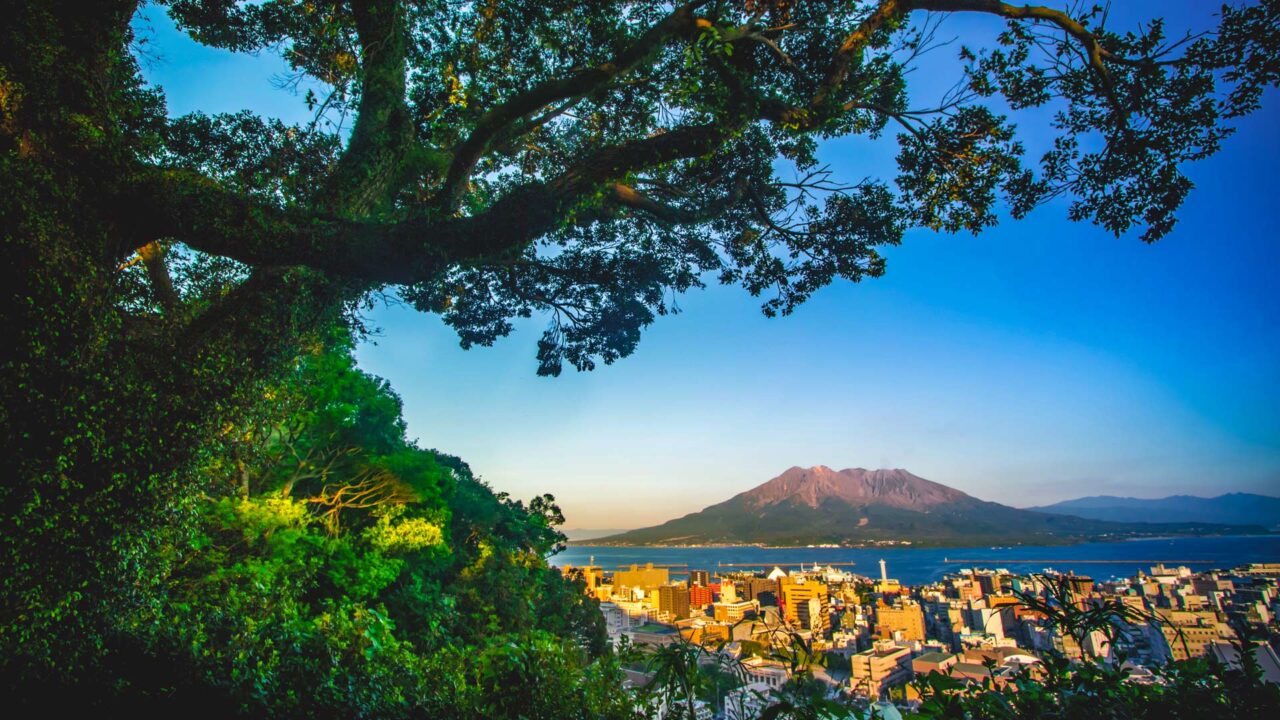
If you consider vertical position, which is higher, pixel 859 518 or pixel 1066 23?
pixel 1066 23

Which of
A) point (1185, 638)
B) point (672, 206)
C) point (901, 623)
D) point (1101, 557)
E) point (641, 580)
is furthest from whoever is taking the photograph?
point (641, 580)

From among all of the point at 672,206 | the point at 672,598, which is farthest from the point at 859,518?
the point at 672,206

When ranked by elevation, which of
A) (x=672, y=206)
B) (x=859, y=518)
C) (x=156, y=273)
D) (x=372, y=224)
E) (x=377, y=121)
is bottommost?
(x=859, y=518)

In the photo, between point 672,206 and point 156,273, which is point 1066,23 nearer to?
point 672,206

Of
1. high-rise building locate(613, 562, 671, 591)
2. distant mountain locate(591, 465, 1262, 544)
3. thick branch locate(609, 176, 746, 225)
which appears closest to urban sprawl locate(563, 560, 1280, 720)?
thick branch locate(609, 176, 746, 225)

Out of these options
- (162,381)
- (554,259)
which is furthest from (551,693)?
(554,259)

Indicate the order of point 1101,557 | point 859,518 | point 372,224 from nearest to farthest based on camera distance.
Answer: point 372,224, point 1101,557, point 859,518
